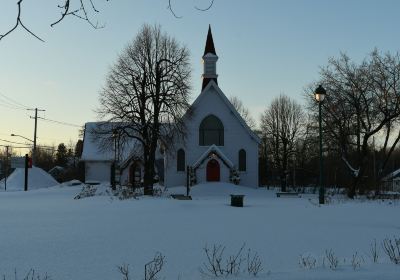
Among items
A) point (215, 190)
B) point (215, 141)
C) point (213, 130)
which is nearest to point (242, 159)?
point (215, 141)

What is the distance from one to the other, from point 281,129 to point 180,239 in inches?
2234

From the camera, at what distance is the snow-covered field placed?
8562 mm

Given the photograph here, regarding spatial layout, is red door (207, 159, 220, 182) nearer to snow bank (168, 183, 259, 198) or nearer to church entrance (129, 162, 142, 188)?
snow bank (168, 183, 259, 198)

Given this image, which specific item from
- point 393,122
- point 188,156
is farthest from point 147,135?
point 393,122

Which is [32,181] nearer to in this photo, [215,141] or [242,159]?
[215,141]

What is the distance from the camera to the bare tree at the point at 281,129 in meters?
65.6

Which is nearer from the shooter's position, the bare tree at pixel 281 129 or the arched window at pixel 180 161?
the arched window at pixel 180 161

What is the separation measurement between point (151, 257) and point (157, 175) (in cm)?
4474

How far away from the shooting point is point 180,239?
12055 mm

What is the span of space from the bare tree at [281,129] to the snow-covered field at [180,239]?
46242 millimetres

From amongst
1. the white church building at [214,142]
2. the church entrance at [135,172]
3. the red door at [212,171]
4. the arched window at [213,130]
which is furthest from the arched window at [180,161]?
the church entrance at [135,172]

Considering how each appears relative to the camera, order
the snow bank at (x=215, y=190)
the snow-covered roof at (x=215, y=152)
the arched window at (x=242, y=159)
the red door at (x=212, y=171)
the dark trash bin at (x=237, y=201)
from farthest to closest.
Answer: the arched window at (x=242, y=159) < the red door at (x=212, y=171) < the snow-covered roof at (x=215, y=152) < the snow bank at (x=215, y=190) < the dark trash bin at (x=237, y=201)

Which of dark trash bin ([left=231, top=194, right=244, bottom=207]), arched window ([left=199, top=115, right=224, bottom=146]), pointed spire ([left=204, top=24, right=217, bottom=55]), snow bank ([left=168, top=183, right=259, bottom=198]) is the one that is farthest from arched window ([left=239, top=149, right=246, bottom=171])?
dark trash bin ([left=231, top=194, right=244, bottom=207])

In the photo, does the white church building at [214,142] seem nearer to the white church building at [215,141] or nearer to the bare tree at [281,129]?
the white church building at [215,141]
